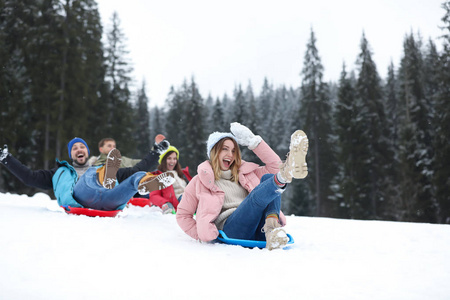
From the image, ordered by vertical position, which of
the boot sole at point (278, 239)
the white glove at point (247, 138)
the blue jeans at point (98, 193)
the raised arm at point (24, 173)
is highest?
the white glove at point (247, 138)

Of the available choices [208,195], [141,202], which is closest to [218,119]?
[141,202]

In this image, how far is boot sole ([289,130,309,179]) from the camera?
2788 mm

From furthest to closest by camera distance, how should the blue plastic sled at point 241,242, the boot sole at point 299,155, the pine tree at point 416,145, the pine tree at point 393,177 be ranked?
the pine tree at point 393,177, the pine tree at point 416,145, the blue plastic sled at point 241,242, the boot sole at point 299,155

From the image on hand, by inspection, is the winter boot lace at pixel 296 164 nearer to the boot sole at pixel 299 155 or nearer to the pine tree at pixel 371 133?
the boot sole at pixel 299 155

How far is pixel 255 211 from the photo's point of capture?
3252mm

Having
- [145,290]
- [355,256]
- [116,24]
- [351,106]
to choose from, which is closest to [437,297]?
[355,256]

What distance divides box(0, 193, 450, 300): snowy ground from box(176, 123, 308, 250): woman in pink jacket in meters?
0.18

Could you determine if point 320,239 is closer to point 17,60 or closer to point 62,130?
point 62,130

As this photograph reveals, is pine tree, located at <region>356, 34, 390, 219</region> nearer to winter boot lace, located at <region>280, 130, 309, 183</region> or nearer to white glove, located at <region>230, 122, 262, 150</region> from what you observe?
white glove, located at <region>230, 122, 262, 150</region>

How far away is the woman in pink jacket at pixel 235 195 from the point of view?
124 inches

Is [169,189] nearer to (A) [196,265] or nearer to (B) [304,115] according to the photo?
(A) [196,265]

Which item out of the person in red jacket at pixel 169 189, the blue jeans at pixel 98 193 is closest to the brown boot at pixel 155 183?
the blue jeans at pixel 98 193

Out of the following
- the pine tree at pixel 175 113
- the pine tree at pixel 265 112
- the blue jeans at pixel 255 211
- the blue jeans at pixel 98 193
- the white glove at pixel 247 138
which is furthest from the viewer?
the pine tree at pixel 265 112

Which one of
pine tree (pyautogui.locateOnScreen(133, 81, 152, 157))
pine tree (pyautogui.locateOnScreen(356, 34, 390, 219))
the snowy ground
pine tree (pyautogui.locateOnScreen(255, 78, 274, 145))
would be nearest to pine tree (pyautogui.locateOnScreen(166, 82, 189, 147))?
pine tree (pyautogui.locateOnScreen(133, 81, 152, 157))
